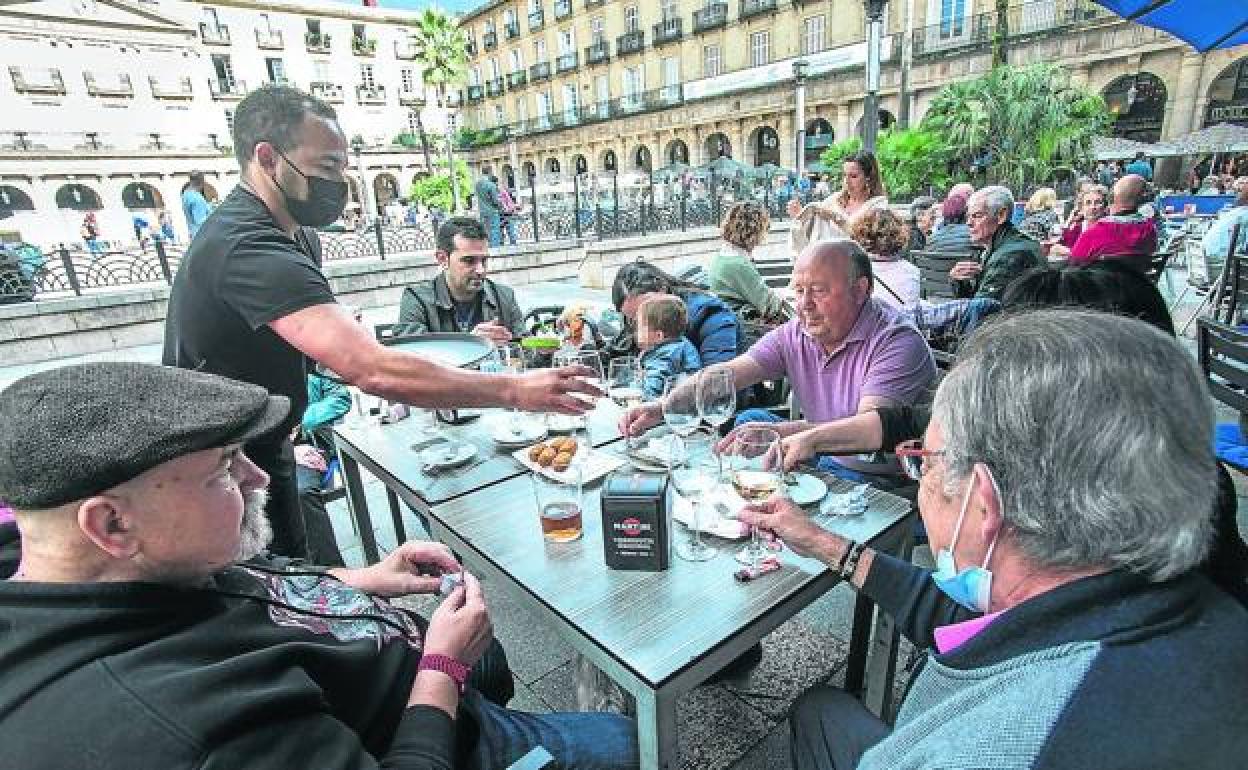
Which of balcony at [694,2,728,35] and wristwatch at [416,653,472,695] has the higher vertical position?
balcony at [694,2,728,35]

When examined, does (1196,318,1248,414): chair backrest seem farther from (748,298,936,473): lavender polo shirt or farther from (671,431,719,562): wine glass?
(671,431,719,562): wine glass

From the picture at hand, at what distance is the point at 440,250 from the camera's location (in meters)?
3.78

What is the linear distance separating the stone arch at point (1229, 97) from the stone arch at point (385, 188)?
47.1 m

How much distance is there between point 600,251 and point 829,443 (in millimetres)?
9460

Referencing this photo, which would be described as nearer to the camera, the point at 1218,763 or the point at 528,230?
the point at 1218,763

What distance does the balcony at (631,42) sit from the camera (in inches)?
1375

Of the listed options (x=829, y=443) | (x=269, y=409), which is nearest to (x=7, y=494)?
(x=269, y=409)

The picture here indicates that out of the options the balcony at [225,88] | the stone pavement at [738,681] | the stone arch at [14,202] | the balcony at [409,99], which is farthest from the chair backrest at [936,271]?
the balcony at [409,99]

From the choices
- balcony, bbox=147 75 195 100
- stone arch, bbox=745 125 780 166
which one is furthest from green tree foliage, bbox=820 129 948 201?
balcony, bbox=147 75 195 100

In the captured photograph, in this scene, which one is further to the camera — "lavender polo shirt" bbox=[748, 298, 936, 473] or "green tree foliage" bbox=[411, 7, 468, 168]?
"green tree foliage" bbox=[411, 7, 468, 168]

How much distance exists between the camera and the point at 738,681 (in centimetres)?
216

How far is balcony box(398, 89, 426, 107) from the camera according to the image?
47.1m

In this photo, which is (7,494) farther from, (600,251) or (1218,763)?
(600,251)

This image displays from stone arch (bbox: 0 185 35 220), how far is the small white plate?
4529 centimetres
